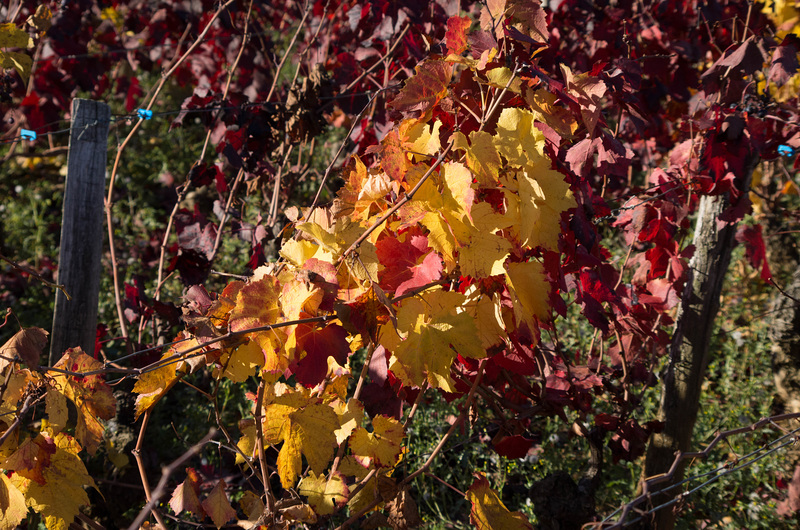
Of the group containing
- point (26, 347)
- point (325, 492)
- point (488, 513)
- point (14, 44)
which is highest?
point (14, 44)

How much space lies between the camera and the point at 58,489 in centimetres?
115

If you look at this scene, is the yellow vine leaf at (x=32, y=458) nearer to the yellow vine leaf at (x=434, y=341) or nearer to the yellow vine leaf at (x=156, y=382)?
the yellow vine leaf at (x=156, y=382)

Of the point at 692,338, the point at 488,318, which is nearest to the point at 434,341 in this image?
the point at 488,318

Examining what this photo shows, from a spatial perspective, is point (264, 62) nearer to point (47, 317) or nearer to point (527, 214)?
point (47, 317)

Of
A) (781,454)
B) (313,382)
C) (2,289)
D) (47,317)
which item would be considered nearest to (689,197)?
(781,454)

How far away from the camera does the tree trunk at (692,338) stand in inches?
73.8

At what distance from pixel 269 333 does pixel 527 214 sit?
1.55ft

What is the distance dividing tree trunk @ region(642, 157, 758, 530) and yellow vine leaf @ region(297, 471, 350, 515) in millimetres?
1172

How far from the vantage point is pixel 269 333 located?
97 centimetres

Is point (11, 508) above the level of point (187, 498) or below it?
above

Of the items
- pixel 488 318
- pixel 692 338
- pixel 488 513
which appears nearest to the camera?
pixel 488 318

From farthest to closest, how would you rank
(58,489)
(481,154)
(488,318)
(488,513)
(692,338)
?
(692,338) < (488,513) < (58,489) < (488,318) < (481,154)

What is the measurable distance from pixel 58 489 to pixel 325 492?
1.74 ft

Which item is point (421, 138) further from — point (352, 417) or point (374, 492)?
point (374, 492)
